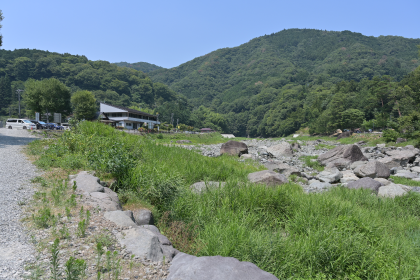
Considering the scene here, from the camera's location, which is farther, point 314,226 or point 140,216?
point 314,226

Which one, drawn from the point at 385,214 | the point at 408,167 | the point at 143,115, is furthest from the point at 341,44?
the point at 385,214

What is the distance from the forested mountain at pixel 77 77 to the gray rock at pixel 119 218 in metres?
101

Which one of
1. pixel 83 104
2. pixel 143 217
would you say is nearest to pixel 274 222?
pixel 143 217

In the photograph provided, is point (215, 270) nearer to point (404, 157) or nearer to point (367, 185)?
point (367, 185)

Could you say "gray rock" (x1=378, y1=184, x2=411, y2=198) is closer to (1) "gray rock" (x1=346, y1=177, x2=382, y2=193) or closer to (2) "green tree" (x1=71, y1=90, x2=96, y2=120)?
(1) "gray rock" (x1=346, y1=177, x2=382, y2=193)

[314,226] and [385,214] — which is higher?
[314,226]

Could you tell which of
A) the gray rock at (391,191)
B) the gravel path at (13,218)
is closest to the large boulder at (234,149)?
the gray rock at (391,191)

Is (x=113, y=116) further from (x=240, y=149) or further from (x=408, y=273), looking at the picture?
(x=408, y=273)

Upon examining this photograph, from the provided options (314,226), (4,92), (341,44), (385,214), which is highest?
(341,44)

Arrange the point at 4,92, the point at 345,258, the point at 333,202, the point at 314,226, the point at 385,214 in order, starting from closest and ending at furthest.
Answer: the point at 345,258 < the point at 314,226 < the point at 333,202 < the point at 385,214 < the point at 4,92

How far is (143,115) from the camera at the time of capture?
3103 inches

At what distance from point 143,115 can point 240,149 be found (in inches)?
2496

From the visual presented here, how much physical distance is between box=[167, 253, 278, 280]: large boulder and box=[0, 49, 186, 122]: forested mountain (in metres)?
102

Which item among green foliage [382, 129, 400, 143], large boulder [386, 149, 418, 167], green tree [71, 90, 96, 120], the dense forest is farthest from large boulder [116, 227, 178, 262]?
green tree [71, 90, 96, 120]
